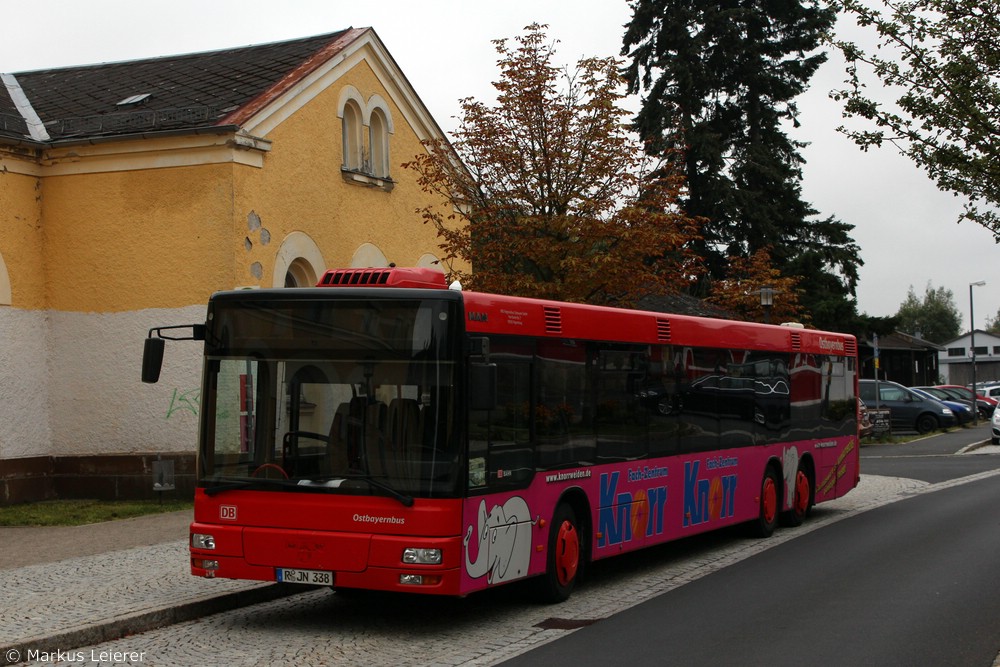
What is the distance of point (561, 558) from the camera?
34.5 ft

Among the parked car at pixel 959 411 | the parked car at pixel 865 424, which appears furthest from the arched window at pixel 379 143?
the parked car at pixel 959 411

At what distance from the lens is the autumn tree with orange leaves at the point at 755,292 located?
34.2 meters

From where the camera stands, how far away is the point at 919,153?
12.5m

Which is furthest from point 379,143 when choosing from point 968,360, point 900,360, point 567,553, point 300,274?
point 968,360

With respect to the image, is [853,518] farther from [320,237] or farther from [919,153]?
[320,237]

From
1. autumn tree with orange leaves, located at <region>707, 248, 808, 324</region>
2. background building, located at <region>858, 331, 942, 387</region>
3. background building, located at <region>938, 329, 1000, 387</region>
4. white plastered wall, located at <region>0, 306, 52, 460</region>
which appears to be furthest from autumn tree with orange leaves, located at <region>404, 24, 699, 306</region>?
background building, located at <region>938, 329, 1000, 387</region>

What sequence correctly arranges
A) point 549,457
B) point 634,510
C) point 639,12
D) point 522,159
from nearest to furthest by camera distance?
point 549,457, point 634,510, point 522,159, point 639,12

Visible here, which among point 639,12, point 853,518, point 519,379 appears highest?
point 639,12

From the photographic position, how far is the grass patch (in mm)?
15500

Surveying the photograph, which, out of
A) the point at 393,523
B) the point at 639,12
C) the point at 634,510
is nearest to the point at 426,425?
the point at 393,523

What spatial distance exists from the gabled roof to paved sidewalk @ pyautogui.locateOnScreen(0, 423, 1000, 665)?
Answer: 6419mm

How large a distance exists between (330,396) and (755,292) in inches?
1048

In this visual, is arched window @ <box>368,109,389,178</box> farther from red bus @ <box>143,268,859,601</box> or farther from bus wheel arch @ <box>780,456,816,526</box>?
red bus @ <box>143,268,859,601</box>

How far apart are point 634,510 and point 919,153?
4718mm
